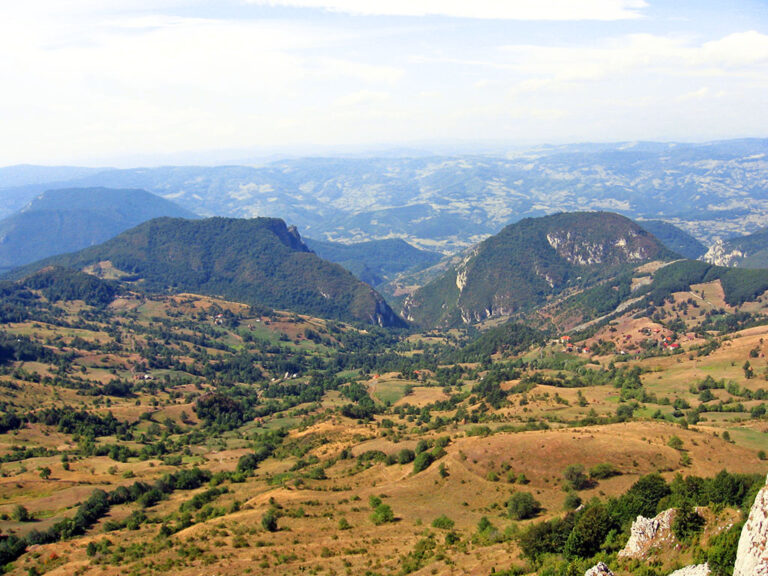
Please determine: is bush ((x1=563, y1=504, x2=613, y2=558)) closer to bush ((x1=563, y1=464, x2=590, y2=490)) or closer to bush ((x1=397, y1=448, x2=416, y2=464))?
bush ((x1=563, y1=464, x2=590, y2=490))

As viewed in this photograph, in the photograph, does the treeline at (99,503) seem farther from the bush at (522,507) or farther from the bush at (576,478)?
the bush at (576,478)

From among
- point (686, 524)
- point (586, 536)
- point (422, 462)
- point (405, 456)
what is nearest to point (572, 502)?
point (586, 536)

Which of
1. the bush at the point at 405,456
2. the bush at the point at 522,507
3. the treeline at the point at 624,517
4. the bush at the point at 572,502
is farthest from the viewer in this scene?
the bush at the point at 405,456

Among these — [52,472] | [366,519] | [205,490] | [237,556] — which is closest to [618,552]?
[366,519]

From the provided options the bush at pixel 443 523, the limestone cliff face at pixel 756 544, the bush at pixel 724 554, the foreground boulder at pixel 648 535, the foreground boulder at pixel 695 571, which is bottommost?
the bush at pixel 443 523

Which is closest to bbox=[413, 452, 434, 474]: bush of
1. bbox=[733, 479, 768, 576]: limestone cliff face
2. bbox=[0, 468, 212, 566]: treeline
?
bbox=[0, 468, 212, 566]: treeline

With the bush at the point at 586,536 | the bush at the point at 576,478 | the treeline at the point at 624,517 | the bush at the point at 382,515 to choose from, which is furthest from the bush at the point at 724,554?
the bush at the point at 382,515

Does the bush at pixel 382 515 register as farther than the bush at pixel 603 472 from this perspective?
No
